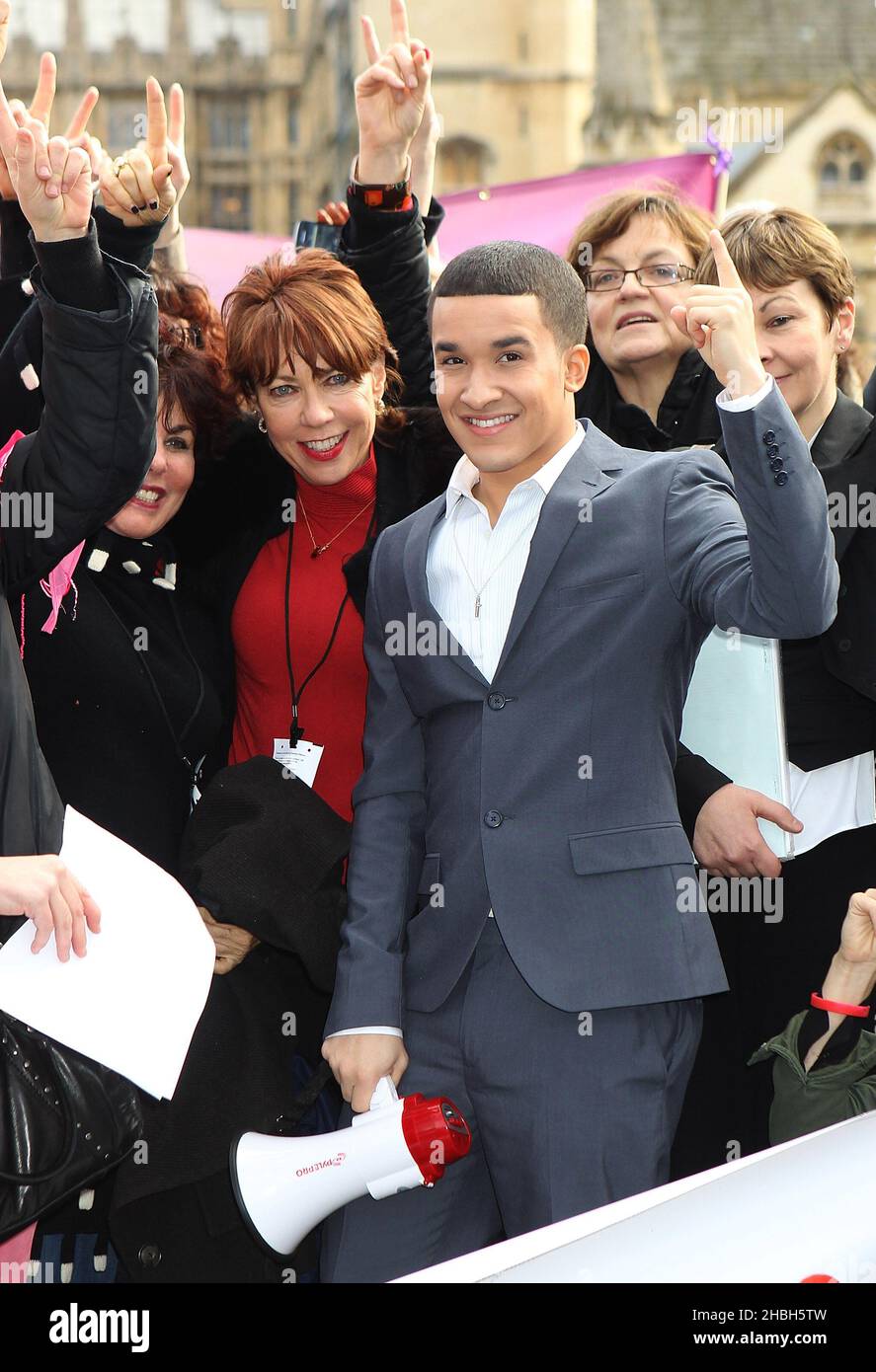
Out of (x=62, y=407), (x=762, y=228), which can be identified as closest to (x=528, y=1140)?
(x=62, y=407)

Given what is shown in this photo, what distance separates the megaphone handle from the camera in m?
2.90

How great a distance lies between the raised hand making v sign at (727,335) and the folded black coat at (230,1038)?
119 centimetres

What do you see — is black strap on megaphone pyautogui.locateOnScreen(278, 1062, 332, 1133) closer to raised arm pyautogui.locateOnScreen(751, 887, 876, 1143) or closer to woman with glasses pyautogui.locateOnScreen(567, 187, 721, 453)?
raised arm pyautogui.locateOnScreen(751, 887, 876, 1143)

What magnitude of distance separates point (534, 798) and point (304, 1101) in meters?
0.78

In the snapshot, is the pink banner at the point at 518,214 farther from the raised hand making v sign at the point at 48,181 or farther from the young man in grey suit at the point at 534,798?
the raised hand making v sign at the point at 48,181

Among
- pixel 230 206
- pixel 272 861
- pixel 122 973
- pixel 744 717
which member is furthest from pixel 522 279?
pixel 230 206

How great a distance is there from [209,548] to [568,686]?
1.12 m

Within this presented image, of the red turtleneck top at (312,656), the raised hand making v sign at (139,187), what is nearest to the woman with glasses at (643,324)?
the red turtleneck top at (312,656)

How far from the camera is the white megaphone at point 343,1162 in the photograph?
278 centimetres

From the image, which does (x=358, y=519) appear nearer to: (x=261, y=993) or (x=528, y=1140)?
(x=261, y=993)

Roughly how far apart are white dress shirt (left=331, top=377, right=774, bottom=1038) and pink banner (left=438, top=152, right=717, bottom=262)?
4.06 m

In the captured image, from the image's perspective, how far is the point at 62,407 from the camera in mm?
2736

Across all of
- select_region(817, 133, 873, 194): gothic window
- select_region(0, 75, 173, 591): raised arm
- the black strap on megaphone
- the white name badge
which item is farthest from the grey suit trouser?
select_region(817, 133, 873, 194): gothic window
